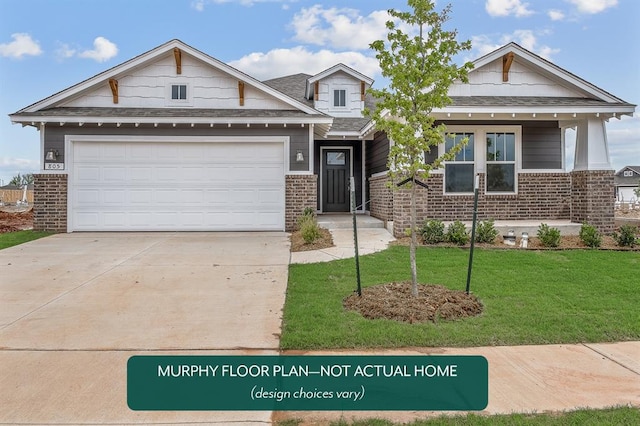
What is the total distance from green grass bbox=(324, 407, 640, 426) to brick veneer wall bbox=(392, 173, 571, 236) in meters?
8.90

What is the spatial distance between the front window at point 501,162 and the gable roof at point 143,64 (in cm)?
485

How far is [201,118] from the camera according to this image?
39.7 feet

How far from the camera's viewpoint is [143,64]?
12656mm

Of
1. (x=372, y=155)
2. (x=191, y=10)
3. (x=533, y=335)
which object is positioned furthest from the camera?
(x=372, y=155)

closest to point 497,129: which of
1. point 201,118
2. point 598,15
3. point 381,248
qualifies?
point 598,15

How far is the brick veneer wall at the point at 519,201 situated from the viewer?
11.9m

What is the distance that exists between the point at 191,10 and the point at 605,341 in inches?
367

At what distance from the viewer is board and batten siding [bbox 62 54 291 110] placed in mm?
12789

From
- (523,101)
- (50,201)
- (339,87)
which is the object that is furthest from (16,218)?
(523,101)

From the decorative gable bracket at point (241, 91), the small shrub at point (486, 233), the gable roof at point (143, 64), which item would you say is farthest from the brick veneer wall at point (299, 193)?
the small shrub at point (486, 233)

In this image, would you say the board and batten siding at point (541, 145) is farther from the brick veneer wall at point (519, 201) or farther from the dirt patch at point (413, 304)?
the dirt patch at point (413, 304)

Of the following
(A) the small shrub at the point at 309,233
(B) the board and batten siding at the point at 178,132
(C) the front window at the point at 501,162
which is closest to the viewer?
(A) the small shrub at the point at 309,233

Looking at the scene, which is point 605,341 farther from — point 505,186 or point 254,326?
point 505,186

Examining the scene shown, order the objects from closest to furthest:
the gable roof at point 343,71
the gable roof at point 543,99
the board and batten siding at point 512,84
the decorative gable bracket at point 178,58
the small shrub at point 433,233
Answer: the small shrub at point 433,233, the gable roof at point 543,99, the board and batten siding at point 512,84, the decorative gable bracket at point 178,58, the gable roof at point 343,71
